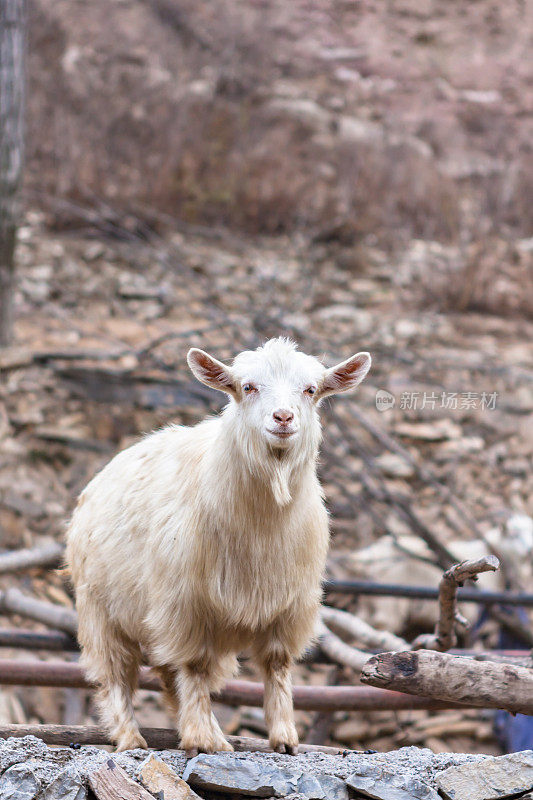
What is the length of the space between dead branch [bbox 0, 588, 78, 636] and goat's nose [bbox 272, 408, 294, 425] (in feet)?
6.71

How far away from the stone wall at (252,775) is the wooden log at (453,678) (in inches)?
7.1

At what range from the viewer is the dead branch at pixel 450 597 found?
109 inches

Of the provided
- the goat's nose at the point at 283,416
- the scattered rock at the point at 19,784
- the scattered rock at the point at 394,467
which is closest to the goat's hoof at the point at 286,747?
the scattered rock at the point at 19,784

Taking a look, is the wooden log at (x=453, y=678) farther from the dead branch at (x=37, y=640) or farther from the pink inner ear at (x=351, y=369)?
the dead branch at (x=37, y=640)

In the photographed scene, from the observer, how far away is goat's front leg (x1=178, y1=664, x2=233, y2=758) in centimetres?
260

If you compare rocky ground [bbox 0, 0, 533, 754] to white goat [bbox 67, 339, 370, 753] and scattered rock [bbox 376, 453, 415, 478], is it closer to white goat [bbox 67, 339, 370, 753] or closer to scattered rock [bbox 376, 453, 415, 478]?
Answer: scattered rock [bbox 376, 453, 415, 478]

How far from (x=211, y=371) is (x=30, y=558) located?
2.76 metres

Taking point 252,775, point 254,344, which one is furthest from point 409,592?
point 254,344

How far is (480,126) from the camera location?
12.2 m

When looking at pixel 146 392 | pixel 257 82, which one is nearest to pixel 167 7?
pixel 257 82

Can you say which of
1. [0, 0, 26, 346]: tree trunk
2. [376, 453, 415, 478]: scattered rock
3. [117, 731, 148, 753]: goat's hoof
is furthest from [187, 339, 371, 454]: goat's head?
[0, 0, 26, 346]: tree trunk

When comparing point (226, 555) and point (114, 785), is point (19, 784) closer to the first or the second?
point (114, 785)

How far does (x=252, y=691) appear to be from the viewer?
3.36 meters

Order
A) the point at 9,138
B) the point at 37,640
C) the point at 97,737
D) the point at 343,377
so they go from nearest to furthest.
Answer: the point at 343,377
the point at 97,737
the point at 37,640
the point at 9,138
